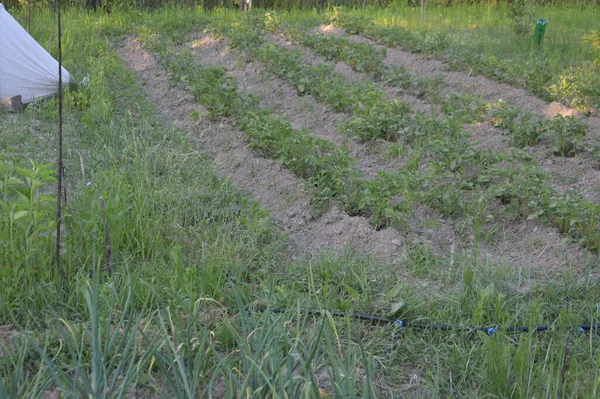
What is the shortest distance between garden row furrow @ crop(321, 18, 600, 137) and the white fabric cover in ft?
12.5

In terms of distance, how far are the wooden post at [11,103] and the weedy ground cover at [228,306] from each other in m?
1.47

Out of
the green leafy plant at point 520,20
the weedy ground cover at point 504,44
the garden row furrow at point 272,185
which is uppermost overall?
the green leafy plant at point 520,20

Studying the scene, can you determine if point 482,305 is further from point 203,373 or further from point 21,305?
point 21,305

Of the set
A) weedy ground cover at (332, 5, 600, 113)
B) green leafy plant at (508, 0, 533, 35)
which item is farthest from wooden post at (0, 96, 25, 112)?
green leafy plant at (508, 0, 533, 35)

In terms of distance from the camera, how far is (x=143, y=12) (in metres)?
12.6

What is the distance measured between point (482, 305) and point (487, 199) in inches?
50.1

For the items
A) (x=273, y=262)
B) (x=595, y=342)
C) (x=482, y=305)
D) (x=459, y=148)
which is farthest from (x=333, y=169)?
(x=595, y=342)

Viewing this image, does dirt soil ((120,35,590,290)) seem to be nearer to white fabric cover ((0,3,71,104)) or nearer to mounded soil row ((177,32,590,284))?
mounded soil row ((177,32,590,284))

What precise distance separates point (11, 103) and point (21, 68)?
49 cm

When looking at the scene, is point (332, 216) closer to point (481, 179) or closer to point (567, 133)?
point (481, 179)

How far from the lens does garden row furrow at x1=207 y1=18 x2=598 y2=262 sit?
13.7ft

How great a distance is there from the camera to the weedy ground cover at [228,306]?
8.25 feet

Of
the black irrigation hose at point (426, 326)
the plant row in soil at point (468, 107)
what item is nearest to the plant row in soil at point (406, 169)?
the plant row in soil at point (468, 107)

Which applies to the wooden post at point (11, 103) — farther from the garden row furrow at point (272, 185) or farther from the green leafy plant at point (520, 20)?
the green leafy plant at point (520, 20)
